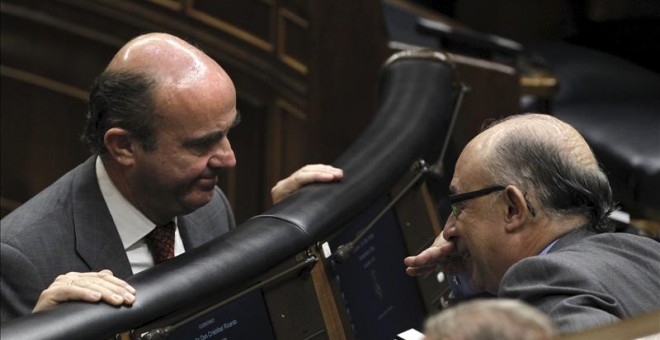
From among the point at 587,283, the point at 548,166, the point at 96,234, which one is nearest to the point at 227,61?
the point at 96,234

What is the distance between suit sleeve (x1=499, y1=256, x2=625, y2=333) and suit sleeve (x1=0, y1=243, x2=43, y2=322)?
0.71m

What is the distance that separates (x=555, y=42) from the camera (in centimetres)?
405

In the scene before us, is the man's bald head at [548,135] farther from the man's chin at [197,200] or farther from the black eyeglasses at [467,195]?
the man's chin at [197,200]

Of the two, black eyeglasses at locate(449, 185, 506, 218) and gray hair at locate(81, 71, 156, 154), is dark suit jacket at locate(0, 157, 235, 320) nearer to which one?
gray hair at locate(81, 71, 156, 154)

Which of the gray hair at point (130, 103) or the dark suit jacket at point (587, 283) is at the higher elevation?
the gray hair at point (130, 103)

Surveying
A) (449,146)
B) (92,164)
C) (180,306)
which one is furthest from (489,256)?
(449,146)

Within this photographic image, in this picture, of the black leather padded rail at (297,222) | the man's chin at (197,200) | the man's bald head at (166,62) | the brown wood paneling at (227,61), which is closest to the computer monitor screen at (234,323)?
the black leather padded rail at (297,222)

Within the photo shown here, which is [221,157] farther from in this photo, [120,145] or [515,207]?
[515,207]

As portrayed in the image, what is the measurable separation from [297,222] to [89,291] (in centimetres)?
42

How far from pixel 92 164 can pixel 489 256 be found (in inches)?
27.3

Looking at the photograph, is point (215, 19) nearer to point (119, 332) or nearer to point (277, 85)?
point (277, 85)

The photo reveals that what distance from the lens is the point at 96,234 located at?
1.97 m

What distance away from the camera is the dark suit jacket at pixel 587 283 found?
1434 millimetres

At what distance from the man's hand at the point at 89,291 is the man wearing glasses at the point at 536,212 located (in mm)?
452
